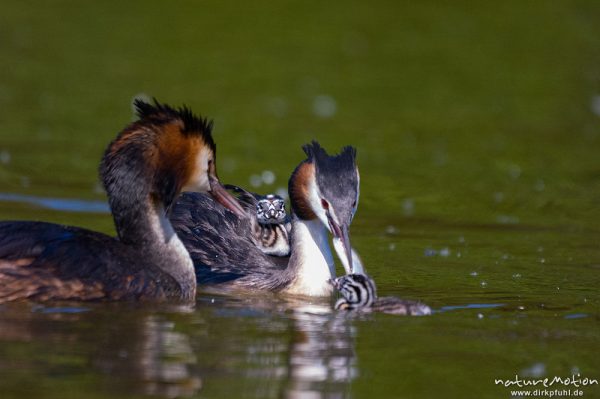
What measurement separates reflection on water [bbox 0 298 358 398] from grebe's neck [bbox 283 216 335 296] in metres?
1.10

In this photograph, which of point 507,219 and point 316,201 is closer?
point 316,201

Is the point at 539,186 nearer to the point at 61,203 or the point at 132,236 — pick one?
the point at 61,203

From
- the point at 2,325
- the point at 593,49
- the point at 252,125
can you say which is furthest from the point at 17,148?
the point at 593,49

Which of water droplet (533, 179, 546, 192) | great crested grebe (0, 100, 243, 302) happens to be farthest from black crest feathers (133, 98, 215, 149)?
water droplet (533, 179, 546, 192)

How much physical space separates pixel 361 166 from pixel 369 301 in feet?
24.4

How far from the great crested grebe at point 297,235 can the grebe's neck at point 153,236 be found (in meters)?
0.96

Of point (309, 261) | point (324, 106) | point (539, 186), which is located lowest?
point (309, 261)

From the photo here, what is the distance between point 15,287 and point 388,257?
4.30 metres

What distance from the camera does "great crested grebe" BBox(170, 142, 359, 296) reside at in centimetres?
1078

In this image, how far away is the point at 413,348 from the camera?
8820 mm

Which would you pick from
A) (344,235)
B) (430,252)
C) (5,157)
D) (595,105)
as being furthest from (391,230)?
(595,105)

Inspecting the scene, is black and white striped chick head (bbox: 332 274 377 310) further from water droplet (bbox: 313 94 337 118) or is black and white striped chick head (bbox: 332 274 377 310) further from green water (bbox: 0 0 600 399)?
water droplet (bbox: 313 94 337 118)

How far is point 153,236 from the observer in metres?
10.3

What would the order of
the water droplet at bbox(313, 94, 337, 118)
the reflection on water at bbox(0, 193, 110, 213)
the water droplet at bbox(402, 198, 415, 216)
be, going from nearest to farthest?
the reflection on water at bbox(0, 193, 110, 213), the water droplet at bbox(402, 198, 415, 216), the water droplet at bbox(313, 94, 337, 118)
